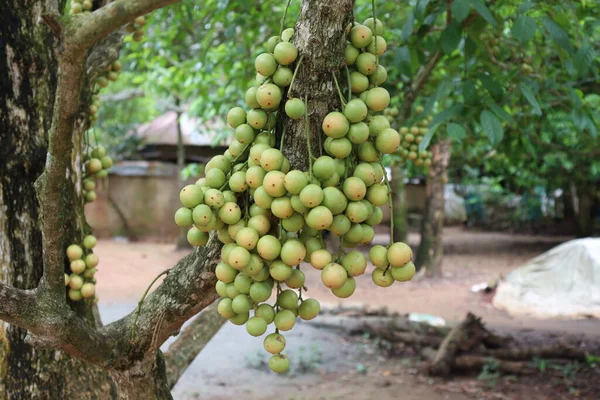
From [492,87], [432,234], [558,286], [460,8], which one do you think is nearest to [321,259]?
[460,8]

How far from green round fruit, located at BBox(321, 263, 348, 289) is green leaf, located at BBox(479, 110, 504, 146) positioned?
4.75 ft

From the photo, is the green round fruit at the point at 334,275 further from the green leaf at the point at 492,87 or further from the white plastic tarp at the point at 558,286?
the white plastic tarp at the point at 558,286

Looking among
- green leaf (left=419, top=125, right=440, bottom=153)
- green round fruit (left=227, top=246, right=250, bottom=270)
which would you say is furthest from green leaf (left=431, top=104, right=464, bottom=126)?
green round fruit (left=227, top=246, right=250, bottom=270)

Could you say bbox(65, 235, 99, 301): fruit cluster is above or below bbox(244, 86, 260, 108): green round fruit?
below

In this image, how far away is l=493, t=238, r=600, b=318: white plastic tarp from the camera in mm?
7762

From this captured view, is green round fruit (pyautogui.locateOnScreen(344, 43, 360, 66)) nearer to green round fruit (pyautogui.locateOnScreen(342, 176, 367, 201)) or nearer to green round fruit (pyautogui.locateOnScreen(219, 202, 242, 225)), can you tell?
green round fruit (pyautogui.locateOnScreen(342, 176, 367, 201))

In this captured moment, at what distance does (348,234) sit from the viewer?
4.15ft

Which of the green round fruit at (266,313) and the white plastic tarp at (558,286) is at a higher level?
the green round fruit at (266,313)

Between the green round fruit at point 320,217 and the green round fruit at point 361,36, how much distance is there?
42 centimetres

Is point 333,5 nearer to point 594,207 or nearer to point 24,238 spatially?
point 24,238

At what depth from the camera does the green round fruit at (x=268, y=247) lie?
1.18 meters

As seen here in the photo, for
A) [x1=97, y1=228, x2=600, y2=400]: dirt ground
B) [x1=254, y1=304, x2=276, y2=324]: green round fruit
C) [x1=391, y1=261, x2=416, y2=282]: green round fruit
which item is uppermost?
[x1=391, y1=261, x2=416, y2=282]: green round fruit

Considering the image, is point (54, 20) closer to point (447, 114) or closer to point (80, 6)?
point (80, 6)

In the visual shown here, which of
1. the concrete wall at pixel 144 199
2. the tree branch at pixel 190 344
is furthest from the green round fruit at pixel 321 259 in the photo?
the concrete wall at pixel 144 199
